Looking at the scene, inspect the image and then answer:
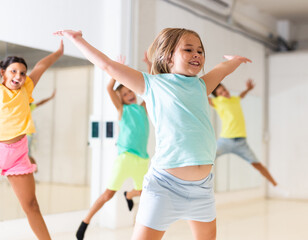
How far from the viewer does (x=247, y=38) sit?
6555 mm

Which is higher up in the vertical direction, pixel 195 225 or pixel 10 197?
pixel 195 225

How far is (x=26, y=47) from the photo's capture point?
139 inches

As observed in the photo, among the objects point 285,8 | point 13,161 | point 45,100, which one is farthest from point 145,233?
point 285,8

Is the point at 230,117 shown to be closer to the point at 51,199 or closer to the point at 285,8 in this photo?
the point at 51,199

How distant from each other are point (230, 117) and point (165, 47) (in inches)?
133

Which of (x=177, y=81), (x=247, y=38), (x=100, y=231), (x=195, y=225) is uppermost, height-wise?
(x=247, y=38)

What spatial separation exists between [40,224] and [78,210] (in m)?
1.55

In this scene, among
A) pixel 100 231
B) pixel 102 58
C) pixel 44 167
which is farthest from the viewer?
pixel 44 167

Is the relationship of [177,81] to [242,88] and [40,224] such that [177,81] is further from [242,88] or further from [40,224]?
[242,88]

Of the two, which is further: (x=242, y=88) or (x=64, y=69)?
(x=242, y=88)

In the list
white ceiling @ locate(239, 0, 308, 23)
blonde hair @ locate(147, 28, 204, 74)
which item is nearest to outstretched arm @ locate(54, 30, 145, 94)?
blonde hair @ locate(147, 28, 204, 74)

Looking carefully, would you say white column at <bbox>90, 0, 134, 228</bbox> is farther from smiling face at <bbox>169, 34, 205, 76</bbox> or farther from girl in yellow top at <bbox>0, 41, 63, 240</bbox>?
smiling face at <bbox>169, 34, 205, 76</bbox>

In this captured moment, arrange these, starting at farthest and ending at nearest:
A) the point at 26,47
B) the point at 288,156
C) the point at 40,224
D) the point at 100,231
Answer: the point at 288,156
the point at 100,231
the point at 26,47
the point at 40,224

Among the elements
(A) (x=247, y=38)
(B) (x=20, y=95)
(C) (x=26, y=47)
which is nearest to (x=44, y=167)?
(C) (x=26, y=47)
